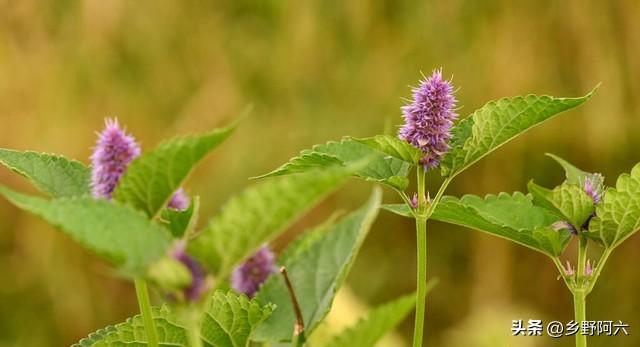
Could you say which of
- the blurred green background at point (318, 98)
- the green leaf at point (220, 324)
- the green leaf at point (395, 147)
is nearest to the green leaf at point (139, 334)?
the green leaf at point (220, 324)

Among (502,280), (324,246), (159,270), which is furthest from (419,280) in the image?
(502,280)

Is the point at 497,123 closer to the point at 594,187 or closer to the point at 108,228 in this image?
the point at 594,187

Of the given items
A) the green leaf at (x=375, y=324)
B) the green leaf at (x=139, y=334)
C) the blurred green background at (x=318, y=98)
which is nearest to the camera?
the green leaf at (x=375, y=324)

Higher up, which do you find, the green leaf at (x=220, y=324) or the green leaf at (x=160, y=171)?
the green leaf at (x=160, y=171)

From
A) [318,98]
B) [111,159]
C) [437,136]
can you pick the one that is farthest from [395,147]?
[318,98]

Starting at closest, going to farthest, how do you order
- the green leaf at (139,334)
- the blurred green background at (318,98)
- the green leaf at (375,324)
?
1. the green leaf at (375,324)
2. the green leaf at (139,334)
3. the blurred green background at (318,98)

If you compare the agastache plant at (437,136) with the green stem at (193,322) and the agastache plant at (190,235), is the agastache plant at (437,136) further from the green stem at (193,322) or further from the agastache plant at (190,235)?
the green stem at (193,322)

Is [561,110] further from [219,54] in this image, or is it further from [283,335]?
[219,54]

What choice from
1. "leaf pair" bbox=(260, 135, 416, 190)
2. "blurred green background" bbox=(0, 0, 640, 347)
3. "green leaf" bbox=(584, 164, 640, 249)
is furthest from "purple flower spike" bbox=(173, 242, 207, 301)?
"blurred green background" bbox=(0, 0, 640, 347)
